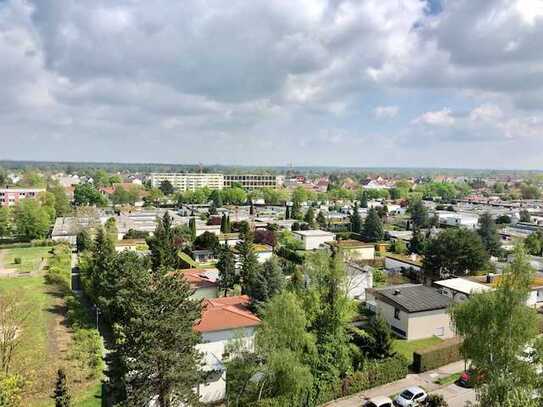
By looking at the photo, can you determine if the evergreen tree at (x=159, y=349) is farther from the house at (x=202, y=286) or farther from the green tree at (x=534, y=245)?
the green tree at (x=534, y=245)

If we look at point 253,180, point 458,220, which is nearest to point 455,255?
point 458,220

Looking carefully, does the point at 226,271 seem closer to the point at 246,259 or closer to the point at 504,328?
the point at 246,259

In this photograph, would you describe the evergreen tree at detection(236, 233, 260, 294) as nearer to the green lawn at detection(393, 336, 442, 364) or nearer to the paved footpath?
the green lawn at detection(393, 336, 442, 364)

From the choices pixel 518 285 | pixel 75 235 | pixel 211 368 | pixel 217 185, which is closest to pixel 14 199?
pixel 75 235

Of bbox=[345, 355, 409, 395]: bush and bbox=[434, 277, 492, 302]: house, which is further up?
bbox=[434, 277, 492, 302]: house

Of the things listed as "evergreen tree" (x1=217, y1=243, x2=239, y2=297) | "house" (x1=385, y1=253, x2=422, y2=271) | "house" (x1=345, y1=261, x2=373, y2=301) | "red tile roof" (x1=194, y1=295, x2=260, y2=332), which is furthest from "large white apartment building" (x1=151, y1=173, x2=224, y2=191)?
"red tile roof" (x1=194, y1=295, x2=260, y2=332)
